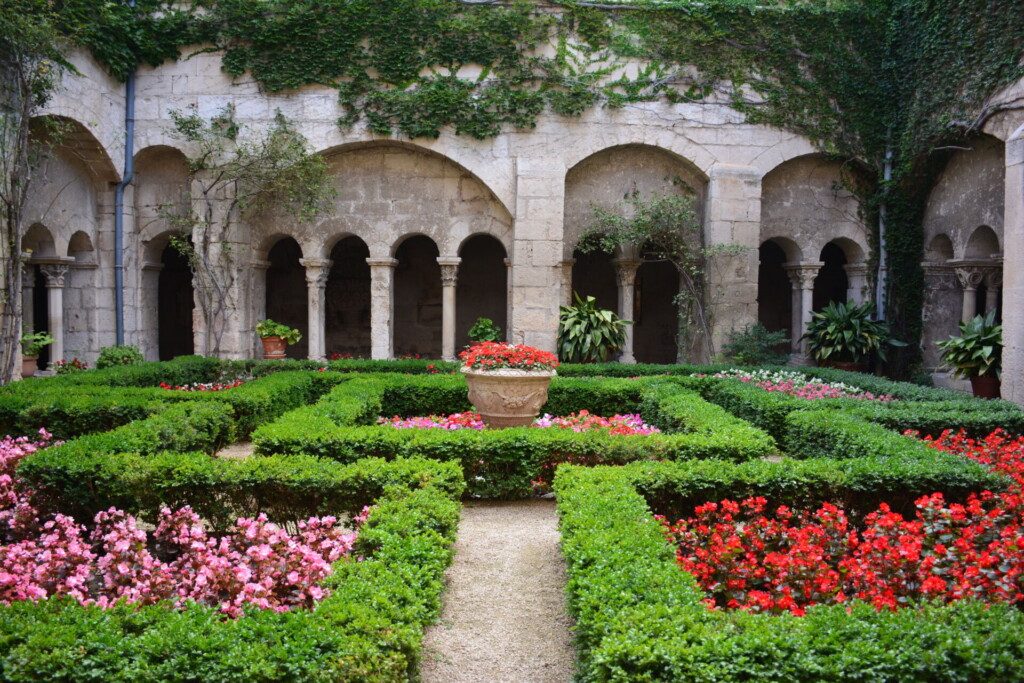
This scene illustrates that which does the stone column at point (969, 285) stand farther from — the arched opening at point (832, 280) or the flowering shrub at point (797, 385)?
the arched opening at point (832, 280)

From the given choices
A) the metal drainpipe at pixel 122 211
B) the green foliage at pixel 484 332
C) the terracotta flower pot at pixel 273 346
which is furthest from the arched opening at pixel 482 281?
the metal drainpipe at pixel 122 211

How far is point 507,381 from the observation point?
22.0ft

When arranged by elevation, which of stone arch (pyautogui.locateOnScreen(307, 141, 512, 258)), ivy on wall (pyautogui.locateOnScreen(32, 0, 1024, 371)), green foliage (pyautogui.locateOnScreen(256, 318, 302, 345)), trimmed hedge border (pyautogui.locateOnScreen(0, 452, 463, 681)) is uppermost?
ivy on wall (pyautogui.locateOnScreen(32, 0, 1024, 371))

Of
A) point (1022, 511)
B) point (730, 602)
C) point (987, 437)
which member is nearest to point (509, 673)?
point (730, 602)

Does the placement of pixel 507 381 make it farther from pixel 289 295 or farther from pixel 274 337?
pixel 289 295

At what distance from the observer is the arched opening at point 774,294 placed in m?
15.8

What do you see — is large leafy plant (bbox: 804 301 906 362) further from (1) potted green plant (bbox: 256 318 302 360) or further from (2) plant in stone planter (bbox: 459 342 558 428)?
(1) potted green plant (bbox: 256 318 302 360)

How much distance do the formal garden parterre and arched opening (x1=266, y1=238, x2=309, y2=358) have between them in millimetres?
6582

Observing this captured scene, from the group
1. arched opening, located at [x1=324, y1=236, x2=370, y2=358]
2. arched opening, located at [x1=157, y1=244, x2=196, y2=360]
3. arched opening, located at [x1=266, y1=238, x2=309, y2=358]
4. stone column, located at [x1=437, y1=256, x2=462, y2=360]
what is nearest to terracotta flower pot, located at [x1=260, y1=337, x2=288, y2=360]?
stone column, located at [x1=437, y1=256, x2=462, y2=360]

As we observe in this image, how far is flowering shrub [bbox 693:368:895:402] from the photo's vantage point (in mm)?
8146

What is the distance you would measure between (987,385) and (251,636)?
29.6ft

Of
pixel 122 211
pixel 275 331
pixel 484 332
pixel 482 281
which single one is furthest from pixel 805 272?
pixel 122 211

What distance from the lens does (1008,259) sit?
823 cm

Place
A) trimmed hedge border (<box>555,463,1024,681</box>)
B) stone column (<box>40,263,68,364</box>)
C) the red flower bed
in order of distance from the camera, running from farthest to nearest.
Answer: stone column (<box>40,263,68,364</box>), the red flower bed, trimmed hedge border (<box>555,463,1024,681</box>)
